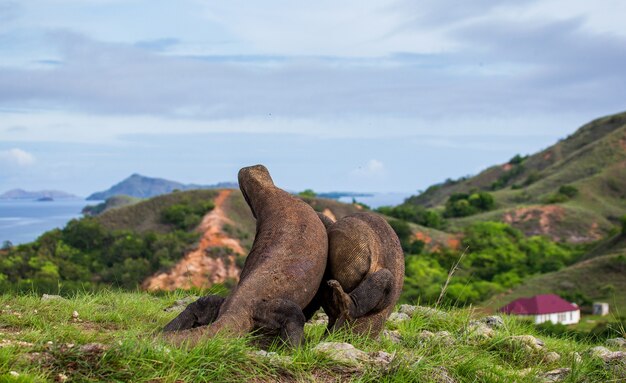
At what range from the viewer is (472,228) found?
65438 millimetres

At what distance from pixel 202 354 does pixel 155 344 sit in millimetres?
426

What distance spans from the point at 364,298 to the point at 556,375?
7.18 ft

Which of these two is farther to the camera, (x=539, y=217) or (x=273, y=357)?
(x=539, y=217)

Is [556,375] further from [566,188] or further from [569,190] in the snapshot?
[566,188]

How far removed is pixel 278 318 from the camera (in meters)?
8.27

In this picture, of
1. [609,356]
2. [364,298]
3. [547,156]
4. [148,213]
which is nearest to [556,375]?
[609,356]

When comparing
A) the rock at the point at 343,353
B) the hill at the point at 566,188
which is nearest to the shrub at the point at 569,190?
the hill at the point at 566,188

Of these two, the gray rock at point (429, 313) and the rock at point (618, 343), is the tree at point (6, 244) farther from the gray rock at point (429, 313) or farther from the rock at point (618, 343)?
the rock at point (618, 343)

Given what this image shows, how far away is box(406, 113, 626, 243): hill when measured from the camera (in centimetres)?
7019

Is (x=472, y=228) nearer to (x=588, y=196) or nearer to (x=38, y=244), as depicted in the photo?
(x=588, y=196)

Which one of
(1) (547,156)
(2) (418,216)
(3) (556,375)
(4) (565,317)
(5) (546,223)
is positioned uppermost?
(1) (547,156)

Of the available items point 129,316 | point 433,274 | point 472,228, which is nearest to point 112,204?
point 472,228

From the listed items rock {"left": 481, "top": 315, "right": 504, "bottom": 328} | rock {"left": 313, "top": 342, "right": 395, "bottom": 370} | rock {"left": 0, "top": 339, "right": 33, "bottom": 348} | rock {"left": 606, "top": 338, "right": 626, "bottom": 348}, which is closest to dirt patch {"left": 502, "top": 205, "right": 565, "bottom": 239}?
rock {"left": 606, "top": 338, "right": 626, "bottom": 348}

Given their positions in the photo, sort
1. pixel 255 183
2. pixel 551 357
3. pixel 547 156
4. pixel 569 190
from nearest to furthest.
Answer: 1. pixel 255 183
2. pixel 551 357
3. pixel 569 190
4. pixel 547 156
